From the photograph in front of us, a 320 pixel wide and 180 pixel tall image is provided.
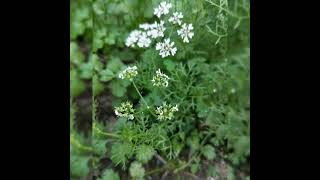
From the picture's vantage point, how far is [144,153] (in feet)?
4.96

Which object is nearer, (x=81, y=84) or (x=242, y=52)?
(x=242, y=52)

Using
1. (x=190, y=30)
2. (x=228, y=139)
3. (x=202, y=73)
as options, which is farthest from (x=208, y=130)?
(x=190, y=30)

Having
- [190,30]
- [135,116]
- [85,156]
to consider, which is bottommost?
[85,156]

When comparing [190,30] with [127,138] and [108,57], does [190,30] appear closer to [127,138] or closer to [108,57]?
[108,57]

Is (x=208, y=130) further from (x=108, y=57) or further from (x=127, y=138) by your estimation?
(x=108, y=57)

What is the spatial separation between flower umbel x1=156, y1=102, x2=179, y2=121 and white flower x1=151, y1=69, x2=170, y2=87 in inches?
2.3

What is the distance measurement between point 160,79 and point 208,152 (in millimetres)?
272

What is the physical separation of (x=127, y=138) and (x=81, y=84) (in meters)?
0.28

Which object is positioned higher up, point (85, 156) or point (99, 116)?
point (99, 116)

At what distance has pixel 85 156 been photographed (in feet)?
5.25

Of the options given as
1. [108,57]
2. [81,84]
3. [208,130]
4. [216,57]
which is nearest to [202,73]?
[216,57]

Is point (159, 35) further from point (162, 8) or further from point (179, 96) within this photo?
point (179, 96)

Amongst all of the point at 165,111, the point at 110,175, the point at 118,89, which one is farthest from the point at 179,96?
the point at 110,175

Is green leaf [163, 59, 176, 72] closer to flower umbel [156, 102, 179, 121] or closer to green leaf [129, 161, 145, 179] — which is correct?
flower umbel [156, 102, 179, 121]
